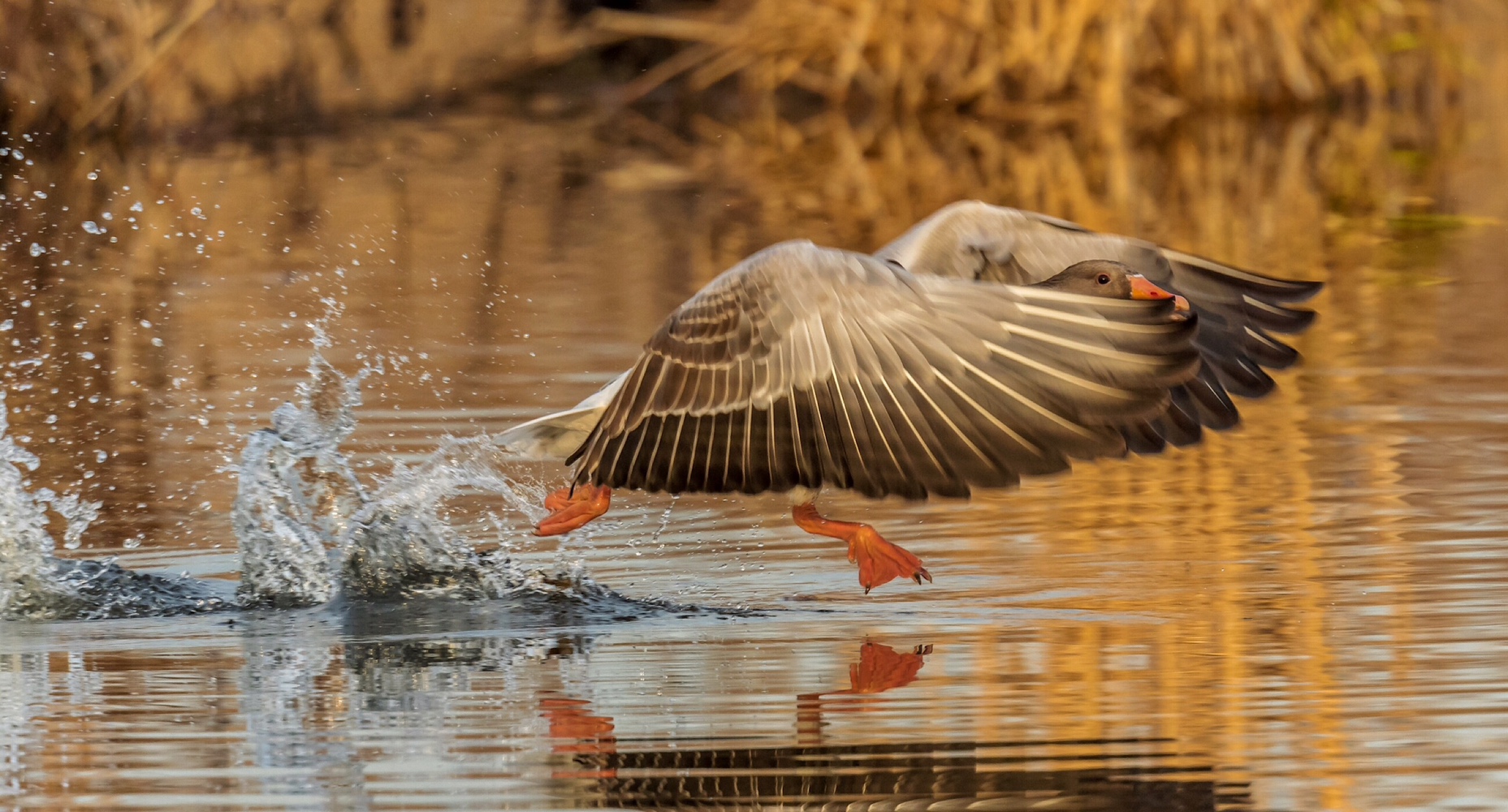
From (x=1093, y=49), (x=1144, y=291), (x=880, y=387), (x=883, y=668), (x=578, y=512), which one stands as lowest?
(x=883, y=668)

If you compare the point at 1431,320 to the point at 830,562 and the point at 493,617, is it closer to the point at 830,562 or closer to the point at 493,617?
the point at 830,562

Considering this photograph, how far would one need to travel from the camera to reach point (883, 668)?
19.3ft

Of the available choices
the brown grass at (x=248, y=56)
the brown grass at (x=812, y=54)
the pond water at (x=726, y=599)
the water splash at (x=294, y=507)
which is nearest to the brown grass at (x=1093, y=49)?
the brown grass at (x=812, y=54)

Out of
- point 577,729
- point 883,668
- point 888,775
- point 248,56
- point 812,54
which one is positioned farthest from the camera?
point 248,56

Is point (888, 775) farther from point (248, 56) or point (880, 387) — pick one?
point (248, 56)

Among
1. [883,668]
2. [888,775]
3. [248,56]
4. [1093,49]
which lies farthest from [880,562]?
[248,56]

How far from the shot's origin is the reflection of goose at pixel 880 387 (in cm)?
583

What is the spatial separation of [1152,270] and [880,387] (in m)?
1.63

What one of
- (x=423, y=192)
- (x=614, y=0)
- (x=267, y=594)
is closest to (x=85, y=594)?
(x=267, y=594)

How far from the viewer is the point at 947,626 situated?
636 cm

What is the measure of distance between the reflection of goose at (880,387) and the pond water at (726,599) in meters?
0.42

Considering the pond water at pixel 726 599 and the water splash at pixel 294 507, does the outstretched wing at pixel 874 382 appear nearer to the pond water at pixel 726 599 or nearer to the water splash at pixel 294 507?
the pond water at pixel 726 599

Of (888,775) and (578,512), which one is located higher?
(578,512)

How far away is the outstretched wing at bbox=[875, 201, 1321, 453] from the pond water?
528 millimetres
